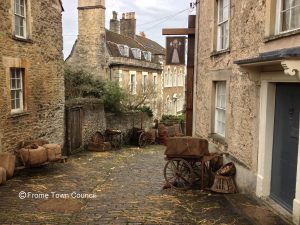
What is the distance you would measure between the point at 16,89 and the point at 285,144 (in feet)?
29.7

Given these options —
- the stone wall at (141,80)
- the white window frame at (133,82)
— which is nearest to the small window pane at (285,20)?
the stone wall at (141,80)

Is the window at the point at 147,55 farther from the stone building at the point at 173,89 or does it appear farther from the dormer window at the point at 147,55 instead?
the stone building at the point at 173,89

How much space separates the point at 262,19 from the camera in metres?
7.28

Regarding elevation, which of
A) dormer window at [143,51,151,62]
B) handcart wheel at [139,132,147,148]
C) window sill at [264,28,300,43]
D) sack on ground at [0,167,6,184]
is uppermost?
dormer window at [143,51,151,62]

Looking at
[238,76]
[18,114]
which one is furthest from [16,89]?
[238,76]

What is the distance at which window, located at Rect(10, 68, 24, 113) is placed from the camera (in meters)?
11.6

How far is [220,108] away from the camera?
34.2 ft

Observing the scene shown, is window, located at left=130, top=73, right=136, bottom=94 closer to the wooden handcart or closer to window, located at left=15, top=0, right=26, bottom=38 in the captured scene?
window, located at left=15, top=0, right=26, bottom=38

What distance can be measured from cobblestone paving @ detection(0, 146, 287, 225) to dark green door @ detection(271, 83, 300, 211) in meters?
0.51

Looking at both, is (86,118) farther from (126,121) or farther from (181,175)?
(181,175)

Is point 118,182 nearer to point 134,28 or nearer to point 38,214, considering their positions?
point 38,214

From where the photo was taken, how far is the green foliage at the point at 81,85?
21.8m

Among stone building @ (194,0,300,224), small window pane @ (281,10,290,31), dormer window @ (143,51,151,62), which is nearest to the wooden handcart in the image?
stone building @ (194,0,300,224)

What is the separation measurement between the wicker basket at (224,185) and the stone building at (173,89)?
29779mm
